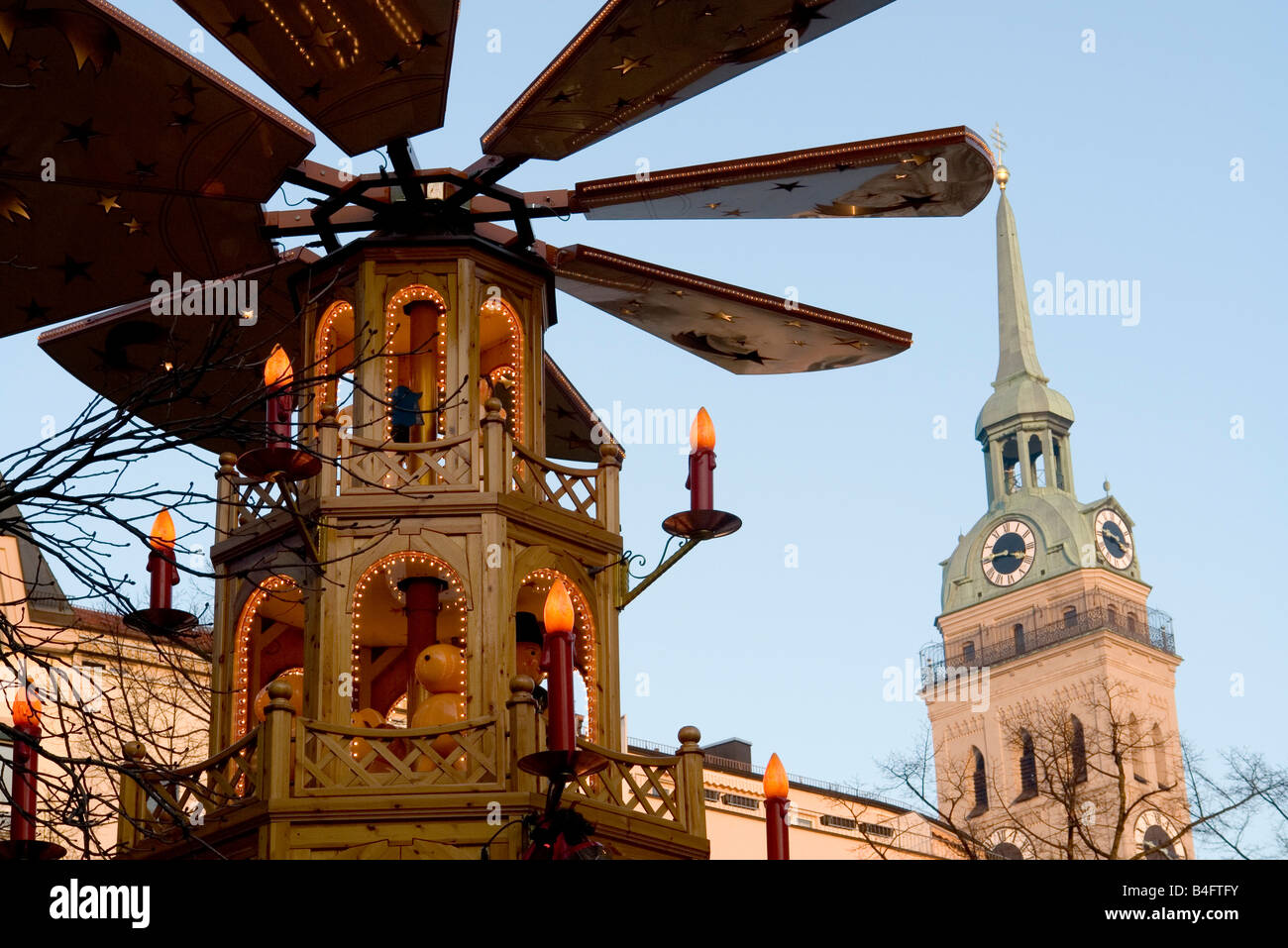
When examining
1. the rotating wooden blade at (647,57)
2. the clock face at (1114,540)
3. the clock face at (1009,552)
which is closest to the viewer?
the rotating wooden blade at (647,57)

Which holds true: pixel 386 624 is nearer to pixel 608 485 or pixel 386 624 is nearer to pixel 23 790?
pixel 608 485

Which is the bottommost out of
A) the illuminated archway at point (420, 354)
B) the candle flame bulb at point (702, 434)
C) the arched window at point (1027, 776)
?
the candle flame bulb at point (702, 434)

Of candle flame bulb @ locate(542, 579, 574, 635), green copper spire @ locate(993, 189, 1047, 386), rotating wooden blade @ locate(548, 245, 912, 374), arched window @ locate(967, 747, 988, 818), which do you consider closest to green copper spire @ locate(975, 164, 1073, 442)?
green copper spire @ locate(993, 189, 1047, 386)

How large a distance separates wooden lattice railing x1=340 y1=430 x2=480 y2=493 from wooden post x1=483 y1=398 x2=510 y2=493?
0.09 m

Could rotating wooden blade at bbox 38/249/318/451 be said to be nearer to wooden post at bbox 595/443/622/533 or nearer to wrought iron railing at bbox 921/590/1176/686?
wooden post at bbox 595/443/622/533

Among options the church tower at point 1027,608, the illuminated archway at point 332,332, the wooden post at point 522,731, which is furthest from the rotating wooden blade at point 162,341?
the church tower at point 1027,608

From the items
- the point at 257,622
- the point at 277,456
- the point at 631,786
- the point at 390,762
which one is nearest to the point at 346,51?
the point at 277,456

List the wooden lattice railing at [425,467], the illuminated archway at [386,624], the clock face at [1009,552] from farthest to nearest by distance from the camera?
1. the clock face at [1009,552]
2. the illuminated archway at [386,624]
3. the wooden lattice railing at [425,467]

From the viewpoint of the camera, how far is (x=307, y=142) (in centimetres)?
1561

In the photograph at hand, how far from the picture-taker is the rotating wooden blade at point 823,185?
16.4 metres

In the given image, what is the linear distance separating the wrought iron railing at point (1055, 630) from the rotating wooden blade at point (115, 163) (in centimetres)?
9654

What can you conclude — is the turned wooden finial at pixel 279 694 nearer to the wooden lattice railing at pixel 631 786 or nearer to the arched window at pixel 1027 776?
the wooden lattice railing at pixel 631 786
